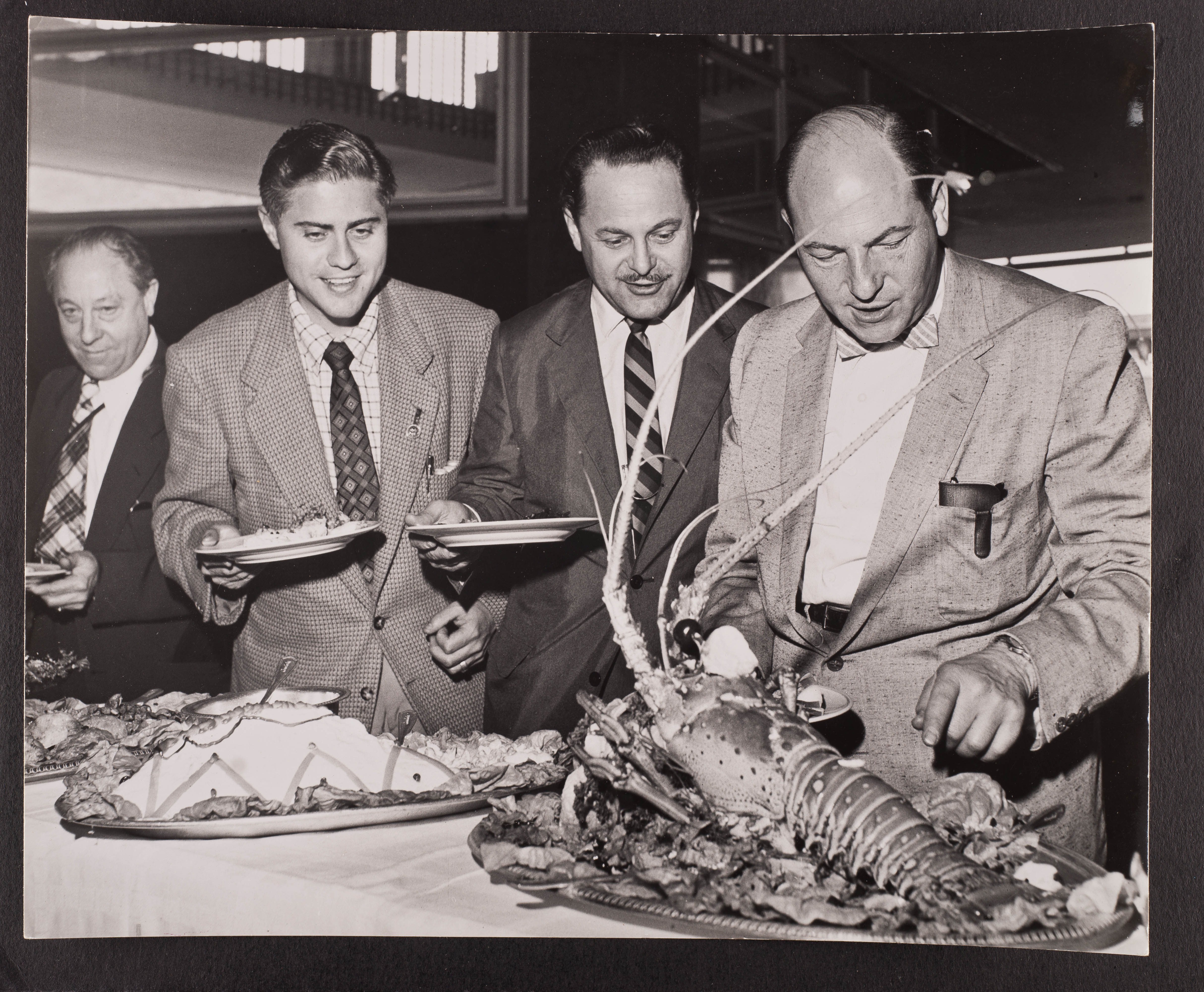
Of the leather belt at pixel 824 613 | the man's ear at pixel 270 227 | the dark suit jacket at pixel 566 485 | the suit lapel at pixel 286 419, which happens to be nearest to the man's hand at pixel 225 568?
the suit lapel at pixel 286 419

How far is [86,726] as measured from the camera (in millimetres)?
2066

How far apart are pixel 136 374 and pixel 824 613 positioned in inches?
57.8

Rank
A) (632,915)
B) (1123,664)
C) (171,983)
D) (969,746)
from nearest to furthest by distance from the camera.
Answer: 1. (632,915)
2. (969,746)
3. (1123,664)
4. (171,983)

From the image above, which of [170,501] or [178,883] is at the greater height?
[170,501]

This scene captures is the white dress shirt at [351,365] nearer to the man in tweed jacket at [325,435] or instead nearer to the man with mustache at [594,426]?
the man in tweed jacket at [325,435]

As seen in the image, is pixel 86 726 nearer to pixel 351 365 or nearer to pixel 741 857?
pixel 351 365

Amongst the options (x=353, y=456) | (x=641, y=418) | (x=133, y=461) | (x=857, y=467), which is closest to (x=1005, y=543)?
(x=857, y=467)

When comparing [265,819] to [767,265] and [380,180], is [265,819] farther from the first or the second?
[767,265]

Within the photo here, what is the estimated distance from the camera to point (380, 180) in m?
2.09

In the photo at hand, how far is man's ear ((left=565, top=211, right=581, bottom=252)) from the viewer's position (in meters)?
2.08

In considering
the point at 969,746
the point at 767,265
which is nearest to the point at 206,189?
the point at 767,265

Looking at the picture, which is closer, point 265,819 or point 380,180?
point 265,819

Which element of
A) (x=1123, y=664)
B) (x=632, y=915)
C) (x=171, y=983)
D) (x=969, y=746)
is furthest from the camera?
(x=171, y=983)

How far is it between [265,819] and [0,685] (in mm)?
754
